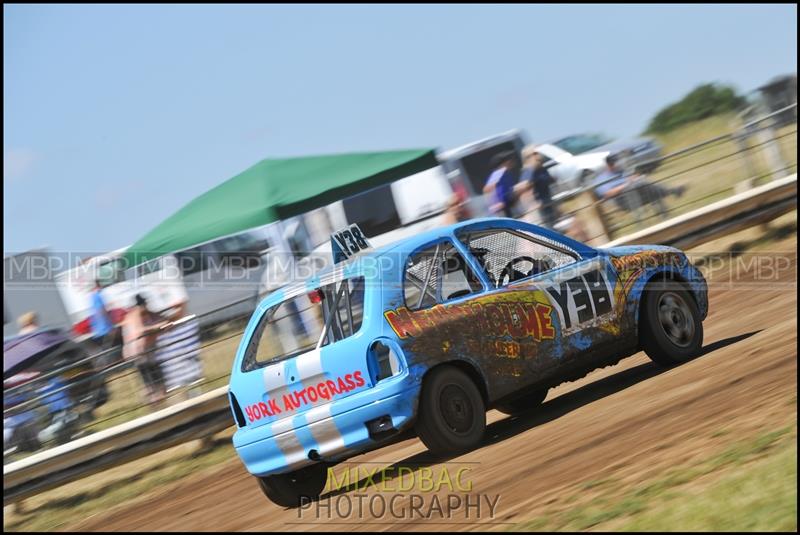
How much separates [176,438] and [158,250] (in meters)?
6.55

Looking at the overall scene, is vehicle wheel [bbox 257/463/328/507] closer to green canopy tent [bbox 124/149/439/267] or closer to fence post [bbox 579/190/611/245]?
fence post [bbox 579/190/611/245]

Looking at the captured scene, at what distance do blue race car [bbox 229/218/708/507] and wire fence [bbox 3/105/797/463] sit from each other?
4.79 m

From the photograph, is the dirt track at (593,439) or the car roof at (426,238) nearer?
the dirt track at (593,439)

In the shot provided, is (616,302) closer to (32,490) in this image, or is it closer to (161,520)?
(161,520)

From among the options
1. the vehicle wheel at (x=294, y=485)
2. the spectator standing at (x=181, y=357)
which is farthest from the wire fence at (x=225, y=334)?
the vehicle wheel at (x=294, y=485)

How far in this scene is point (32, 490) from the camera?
38.7 feet

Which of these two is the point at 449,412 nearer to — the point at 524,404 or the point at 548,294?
the point at 548,294

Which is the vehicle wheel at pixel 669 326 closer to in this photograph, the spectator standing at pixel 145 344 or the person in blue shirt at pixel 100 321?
the spectator standing at pixel 145 344

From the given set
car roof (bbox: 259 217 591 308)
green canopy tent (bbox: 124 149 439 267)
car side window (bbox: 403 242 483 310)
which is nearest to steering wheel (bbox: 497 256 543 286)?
car side window (bbox: 403 242 483 310)

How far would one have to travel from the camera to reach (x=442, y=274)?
27.6 ft

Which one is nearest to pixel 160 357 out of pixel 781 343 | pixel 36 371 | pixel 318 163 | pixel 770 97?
pixel 36 371

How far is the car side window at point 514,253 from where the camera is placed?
8.74 metres

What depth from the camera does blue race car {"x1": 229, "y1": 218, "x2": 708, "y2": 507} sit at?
24.9 feet
